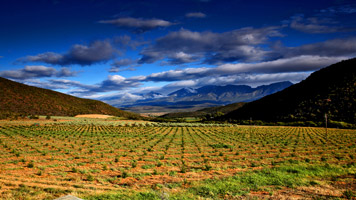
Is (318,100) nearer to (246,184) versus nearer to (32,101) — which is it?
(246,184)

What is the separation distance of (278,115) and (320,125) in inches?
876

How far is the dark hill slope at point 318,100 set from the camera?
84.4m

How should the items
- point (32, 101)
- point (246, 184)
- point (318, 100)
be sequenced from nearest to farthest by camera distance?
point (246, 184) < point (318, 100) < point (32, 101)

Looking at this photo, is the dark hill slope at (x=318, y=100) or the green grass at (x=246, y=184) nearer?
the green grass at (x=246, y=184)

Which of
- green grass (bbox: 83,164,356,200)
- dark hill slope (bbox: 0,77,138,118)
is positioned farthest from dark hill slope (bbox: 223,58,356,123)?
dark hill slope (bbox: 0,77,138,118)

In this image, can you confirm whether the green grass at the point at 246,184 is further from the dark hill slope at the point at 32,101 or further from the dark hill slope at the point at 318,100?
the dark hill slope at the point at 32,101

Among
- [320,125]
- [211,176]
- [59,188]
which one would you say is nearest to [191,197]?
[211,176]

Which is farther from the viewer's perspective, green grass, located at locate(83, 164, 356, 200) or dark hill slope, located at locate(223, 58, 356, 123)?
dark hill slope, located at locate(223, 58, 356, 123)

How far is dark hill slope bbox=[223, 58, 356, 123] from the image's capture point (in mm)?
84363

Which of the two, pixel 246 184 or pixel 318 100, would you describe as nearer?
pixel 246 184

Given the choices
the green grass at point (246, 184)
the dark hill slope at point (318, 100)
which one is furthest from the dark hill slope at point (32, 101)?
the green grass at point (246, 184)

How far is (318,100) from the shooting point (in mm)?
92000

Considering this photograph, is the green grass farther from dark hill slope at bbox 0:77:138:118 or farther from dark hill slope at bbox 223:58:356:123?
dark hill slope at bbox 0:77:138:118

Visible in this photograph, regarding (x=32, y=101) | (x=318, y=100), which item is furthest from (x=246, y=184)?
(x=32, y=101)
